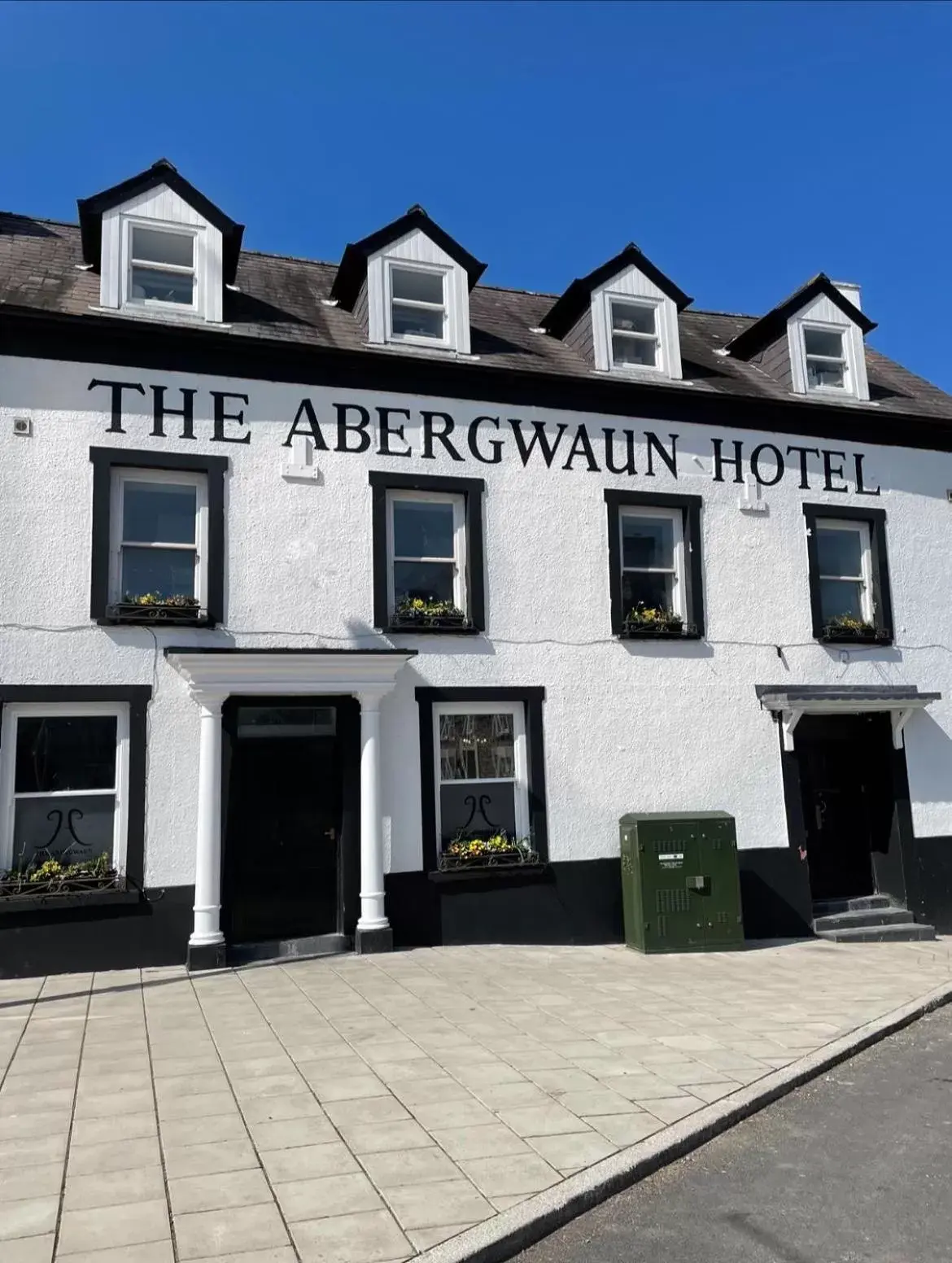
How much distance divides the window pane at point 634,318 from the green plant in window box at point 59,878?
924cm

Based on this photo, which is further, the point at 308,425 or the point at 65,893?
the point at 308,425

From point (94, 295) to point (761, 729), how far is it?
375 inches

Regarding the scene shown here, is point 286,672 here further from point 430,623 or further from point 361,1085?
point 361,1085

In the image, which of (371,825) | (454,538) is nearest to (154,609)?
(371,825)

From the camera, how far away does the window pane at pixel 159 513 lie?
34.8ft

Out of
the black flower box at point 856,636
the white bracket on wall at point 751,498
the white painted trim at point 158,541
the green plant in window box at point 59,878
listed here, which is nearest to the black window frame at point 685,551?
the white bracket on wall at point 751,498

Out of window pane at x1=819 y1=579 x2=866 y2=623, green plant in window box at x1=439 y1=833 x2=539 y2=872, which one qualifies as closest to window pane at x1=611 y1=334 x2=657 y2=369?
window pane at x1=819 y1=579 x2=866 y2=623

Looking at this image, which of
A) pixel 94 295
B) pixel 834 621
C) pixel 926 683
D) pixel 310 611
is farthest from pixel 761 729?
pixel 94 295

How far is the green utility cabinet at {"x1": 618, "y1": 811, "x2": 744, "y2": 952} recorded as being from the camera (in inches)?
427

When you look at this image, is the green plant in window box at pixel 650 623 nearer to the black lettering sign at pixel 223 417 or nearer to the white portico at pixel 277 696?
the white portico at pixel 277 696

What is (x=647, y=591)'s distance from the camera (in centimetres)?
1241

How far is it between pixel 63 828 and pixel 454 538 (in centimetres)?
534

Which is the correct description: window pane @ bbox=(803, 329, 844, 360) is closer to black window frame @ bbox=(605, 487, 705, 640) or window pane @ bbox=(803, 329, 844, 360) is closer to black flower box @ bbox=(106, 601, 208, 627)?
black window frame @ bbox=(605, 487, 705, 640)

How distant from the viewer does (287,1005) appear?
811 cm
